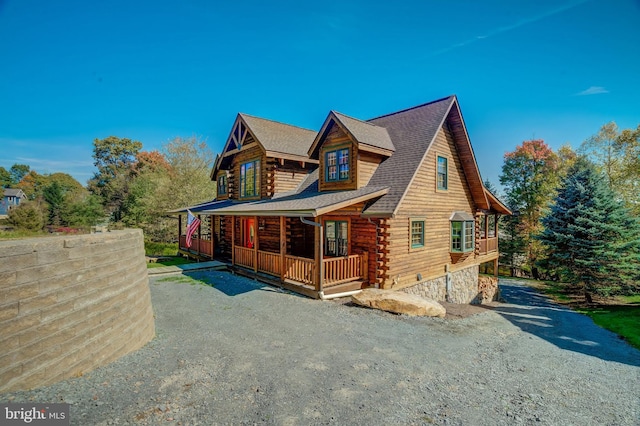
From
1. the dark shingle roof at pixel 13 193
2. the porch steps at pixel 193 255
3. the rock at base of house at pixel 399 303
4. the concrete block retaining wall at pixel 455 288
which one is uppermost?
the dark shingle roof at pixel 13 193

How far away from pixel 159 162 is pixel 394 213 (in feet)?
172

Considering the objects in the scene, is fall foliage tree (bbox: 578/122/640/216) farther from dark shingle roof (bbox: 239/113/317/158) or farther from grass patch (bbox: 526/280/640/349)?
dark shingle roof (bbox: 239/113/317/158)

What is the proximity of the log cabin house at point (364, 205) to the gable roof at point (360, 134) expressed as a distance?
57mm

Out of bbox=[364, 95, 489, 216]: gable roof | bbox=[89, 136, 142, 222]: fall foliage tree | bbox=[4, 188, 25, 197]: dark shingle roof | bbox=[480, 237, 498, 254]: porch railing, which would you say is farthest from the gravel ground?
bbox=[4, 188, 25, 197]: dark shingle roof

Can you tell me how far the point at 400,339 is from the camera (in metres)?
7.45

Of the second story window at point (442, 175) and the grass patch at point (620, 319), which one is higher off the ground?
the second story window at point (442, 175)

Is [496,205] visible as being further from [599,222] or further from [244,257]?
[244,257]

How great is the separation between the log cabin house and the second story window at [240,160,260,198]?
0.06 meters

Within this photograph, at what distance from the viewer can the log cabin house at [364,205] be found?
11.5 metres

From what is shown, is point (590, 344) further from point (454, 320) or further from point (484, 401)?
point (484, 401)

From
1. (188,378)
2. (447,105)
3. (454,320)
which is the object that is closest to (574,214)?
(447,105)

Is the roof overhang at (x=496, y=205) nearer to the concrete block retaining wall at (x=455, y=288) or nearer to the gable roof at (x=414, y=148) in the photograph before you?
the gable roof at (x=414, y=148)

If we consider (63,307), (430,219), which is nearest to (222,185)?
(430,219)

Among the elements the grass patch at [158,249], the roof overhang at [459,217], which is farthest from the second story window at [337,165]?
the grass patch at [158,249]
